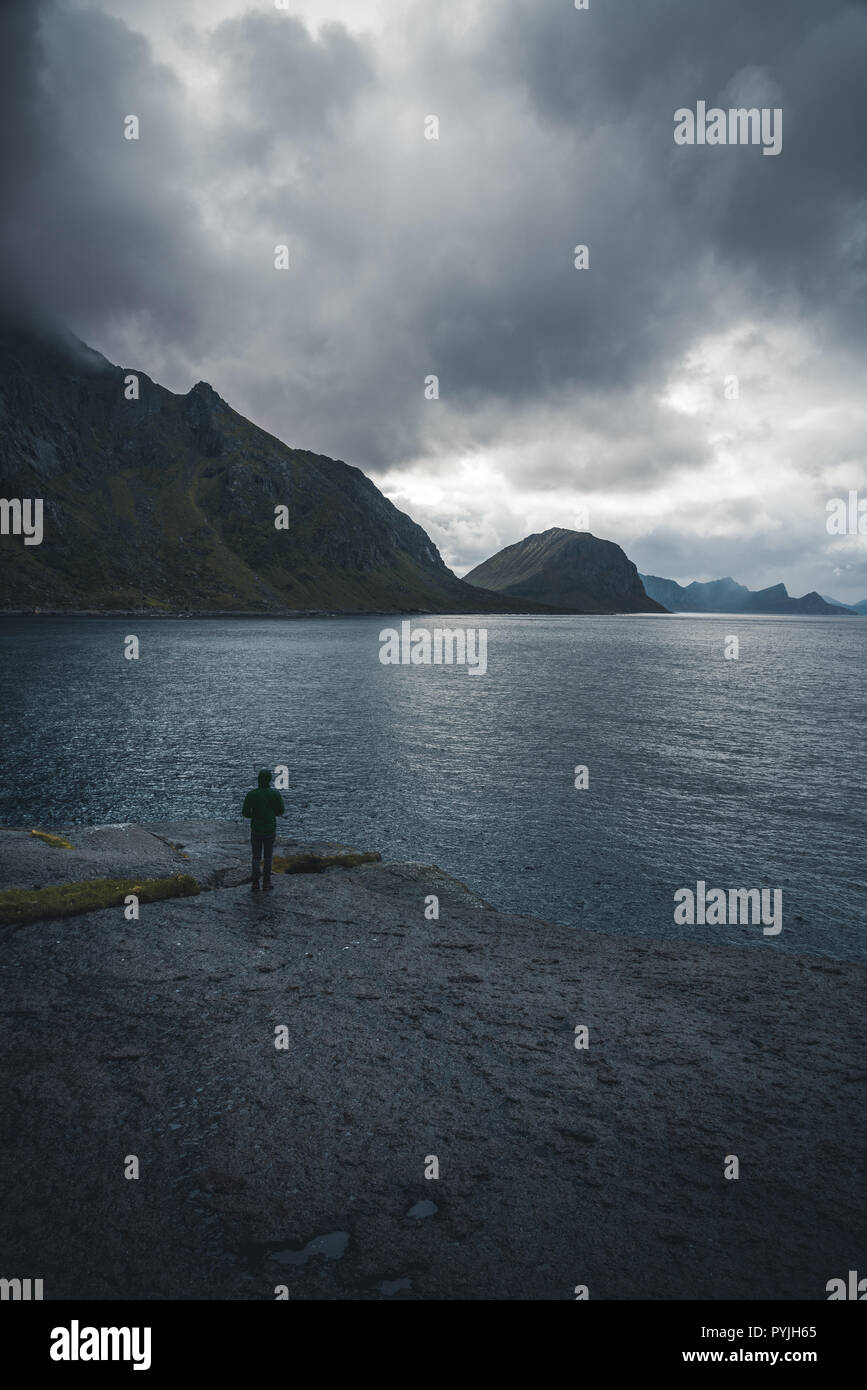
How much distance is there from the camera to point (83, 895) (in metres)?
17.5

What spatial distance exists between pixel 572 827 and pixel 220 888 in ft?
58.4

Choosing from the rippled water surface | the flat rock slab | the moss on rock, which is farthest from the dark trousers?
the rippled water surface

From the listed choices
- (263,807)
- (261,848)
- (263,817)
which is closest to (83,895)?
(261,848)

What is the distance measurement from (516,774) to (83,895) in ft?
93.3

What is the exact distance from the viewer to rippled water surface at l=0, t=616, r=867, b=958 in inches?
993

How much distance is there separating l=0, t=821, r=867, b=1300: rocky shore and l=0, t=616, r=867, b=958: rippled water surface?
303 inches

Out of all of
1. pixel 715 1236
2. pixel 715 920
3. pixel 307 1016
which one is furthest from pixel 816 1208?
pixel 715 920

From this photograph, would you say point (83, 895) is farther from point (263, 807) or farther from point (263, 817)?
point (263, 807)

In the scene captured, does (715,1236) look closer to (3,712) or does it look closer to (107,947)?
(107,947)

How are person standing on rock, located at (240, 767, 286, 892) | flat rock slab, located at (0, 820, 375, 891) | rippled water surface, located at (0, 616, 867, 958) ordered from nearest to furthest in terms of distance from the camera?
person standing on rock, located at (240, 767, 286, 892)
flat rock slab, located at (0, 820, 375, 891)
rippled water surface, located at (0, 616, 867, 958)

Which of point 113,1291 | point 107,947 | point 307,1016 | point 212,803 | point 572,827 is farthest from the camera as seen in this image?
point 212,803

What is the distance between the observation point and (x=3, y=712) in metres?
55.3

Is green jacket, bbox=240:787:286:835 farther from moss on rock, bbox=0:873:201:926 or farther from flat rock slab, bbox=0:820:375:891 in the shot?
flat rock slab, bbox=0:820:375:891

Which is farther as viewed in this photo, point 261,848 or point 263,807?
point 261,848
